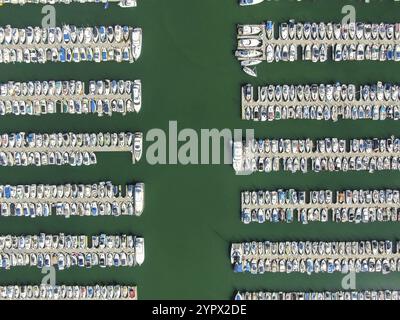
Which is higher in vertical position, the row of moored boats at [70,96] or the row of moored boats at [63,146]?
the row of moored boats at [70,96]

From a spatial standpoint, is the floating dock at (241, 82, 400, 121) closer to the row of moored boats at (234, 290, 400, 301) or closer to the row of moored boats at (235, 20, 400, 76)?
the row of moored boats at (235, 20, 400, 76)

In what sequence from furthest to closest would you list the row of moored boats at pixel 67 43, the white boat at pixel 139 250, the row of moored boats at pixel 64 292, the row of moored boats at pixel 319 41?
the row of moored boats at pixel 64 292
the white boat at pixel 139 250
the row of moored boats at pixel 67 43
the row of moored boats at pixel 319 41

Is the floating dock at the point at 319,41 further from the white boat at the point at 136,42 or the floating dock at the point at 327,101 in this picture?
the white boat at the point at 136,42

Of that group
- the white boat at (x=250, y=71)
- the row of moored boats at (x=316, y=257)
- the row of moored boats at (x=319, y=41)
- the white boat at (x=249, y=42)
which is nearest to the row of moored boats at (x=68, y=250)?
the row of moored boats at (x=316, y=257)

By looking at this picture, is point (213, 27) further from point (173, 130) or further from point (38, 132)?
point (38, 132)

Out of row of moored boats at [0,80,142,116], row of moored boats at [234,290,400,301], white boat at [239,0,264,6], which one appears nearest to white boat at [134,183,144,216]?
row of moored boats at [0,80,142,116]

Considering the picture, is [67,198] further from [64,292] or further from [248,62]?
[248,62]

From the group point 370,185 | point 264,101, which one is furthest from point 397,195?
point 264,101

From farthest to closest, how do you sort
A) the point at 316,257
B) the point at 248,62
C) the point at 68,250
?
the point at 68,250, the point at 316,257, the point at 248,62

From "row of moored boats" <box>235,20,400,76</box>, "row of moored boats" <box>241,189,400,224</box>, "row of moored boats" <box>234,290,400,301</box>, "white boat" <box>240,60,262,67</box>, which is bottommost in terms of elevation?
"row of moored boats" <box>234,290,400,301</box>

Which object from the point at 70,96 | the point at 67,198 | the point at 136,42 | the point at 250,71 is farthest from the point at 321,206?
the point at 70,96
